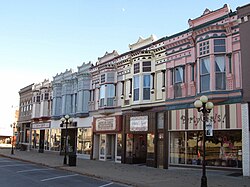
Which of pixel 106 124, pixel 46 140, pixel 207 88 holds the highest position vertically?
pixel 207 88

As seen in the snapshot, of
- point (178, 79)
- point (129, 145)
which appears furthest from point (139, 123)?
point (178, 79)

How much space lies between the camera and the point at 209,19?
63.6 feet

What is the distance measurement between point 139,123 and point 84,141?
8.86m

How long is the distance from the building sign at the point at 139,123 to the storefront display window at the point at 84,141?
677cm

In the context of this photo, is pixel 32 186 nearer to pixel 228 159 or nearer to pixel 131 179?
pixel 131 179

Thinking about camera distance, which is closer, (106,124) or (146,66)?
(146,66)

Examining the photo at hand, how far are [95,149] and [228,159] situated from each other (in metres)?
14.0

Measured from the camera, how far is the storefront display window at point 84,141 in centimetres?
2981

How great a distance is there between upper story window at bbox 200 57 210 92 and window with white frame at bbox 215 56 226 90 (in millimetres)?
542

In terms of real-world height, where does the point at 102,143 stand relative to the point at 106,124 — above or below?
below

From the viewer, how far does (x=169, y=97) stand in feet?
70.7

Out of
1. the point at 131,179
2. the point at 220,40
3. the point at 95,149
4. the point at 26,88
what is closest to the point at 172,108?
the point at 220,40


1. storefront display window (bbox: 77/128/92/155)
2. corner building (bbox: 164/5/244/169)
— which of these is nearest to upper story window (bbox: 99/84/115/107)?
storefront display window (bbox: 77/128/92/155)

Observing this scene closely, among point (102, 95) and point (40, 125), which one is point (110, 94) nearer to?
point (102, 95)
